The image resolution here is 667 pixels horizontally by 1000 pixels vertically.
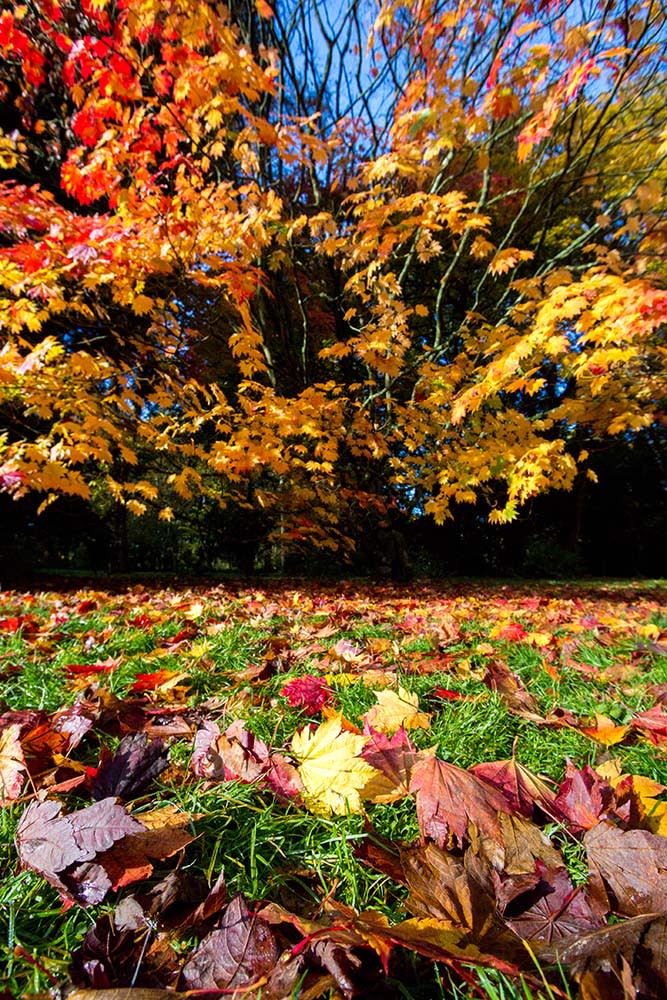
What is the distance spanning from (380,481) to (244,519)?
3442mm

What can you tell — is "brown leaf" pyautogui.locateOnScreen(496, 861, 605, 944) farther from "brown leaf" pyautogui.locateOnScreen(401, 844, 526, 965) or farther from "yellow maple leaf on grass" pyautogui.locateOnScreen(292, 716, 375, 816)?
"yellow maple leaf on grass" pyautogui.locateOnScreen(292, 716, 375, 816)

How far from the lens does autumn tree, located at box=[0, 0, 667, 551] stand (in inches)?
159

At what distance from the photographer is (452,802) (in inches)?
31.4

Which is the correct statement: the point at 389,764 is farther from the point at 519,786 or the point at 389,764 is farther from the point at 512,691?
the point at 512,691

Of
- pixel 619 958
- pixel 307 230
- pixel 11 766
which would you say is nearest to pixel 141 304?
pixel 307 230

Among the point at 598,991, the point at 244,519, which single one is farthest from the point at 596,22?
the point at 244,519

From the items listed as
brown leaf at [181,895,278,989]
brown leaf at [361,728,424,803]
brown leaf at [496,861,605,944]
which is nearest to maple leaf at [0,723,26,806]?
brown leaf at [181,895,278,989]

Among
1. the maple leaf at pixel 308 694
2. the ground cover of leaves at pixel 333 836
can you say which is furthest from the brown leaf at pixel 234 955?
the maple leaf at pixel 308 694

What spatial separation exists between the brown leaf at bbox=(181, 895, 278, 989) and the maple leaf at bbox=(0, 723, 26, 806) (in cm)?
49

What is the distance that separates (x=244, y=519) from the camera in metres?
9.53

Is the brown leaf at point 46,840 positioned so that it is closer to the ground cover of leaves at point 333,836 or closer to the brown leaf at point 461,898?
the ground cover of leaves at point 333,836

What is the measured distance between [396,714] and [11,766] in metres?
0.84

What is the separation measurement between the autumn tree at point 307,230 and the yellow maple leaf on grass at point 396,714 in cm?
346

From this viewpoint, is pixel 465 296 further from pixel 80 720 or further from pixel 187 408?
pixel 80 720
